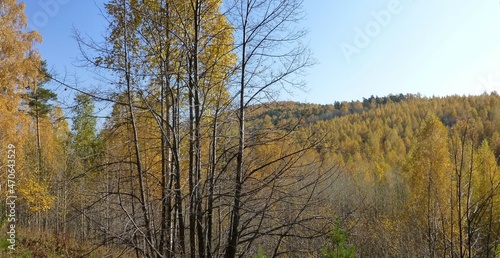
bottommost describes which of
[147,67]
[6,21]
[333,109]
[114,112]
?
[114,112]

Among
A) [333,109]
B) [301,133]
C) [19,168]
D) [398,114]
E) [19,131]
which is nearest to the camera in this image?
[301,133]

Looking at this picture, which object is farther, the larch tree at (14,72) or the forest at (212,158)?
the larch tree at (14,72)

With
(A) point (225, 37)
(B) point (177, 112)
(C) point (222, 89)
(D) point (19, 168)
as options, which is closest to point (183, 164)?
(B) point (177, 112)

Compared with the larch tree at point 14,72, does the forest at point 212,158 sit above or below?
below

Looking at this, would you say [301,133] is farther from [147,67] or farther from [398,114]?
[398,114]

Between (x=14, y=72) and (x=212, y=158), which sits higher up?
(x=14, y=72)

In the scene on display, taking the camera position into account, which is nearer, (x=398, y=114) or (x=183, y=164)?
(x=183, y=164)

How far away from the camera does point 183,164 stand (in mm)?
5676

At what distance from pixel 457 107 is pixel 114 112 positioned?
104 metres

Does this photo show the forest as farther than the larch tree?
No

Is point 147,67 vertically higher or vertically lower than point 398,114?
lower

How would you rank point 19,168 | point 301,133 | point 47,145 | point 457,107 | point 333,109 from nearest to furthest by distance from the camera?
1. point 301,133
2. point 19,168
3. point 47,145
4. point 457,107
5. point 333,109

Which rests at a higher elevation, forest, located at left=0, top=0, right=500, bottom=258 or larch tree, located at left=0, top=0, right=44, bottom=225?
larch tree, located at left=0, top=0, right=44, bottom=225

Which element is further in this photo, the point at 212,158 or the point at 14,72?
the point at 14,72
